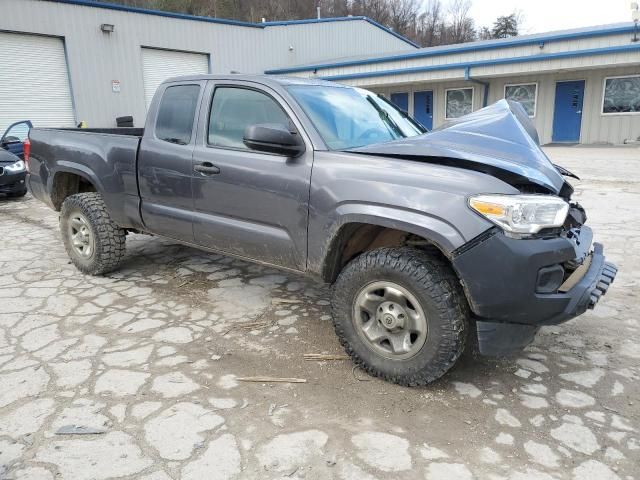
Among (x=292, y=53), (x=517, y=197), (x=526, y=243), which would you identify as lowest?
(x=526, y=243)

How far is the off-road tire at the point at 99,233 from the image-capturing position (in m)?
4.79

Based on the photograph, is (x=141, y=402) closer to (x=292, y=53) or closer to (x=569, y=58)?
(x=569, y=58)

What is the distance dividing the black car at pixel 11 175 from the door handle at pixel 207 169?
7548 mm

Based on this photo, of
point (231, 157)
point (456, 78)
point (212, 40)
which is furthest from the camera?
point (212, 40)

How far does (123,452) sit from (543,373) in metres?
2.53

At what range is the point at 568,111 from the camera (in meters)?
18.6

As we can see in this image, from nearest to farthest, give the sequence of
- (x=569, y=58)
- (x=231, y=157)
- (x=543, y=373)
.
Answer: (x=543, y=373) → (x=231, y=157) → (x=569, y=58)

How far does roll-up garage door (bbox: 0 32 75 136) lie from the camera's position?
54.2 feet

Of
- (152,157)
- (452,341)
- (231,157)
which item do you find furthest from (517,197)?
(152,157)

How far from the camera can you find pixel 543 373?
3.15 metres

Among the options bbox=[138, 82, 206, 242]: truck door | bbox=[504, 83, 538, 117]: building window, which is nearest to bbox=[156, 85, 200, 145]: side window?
bbox=[138, 82, 206, 242]: truck door

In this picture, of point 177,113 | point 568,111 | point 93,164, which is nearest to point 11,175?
point 93,164

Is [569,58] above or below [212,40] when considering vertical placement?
below

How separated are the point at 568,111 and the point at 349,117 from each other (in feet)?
58.8
